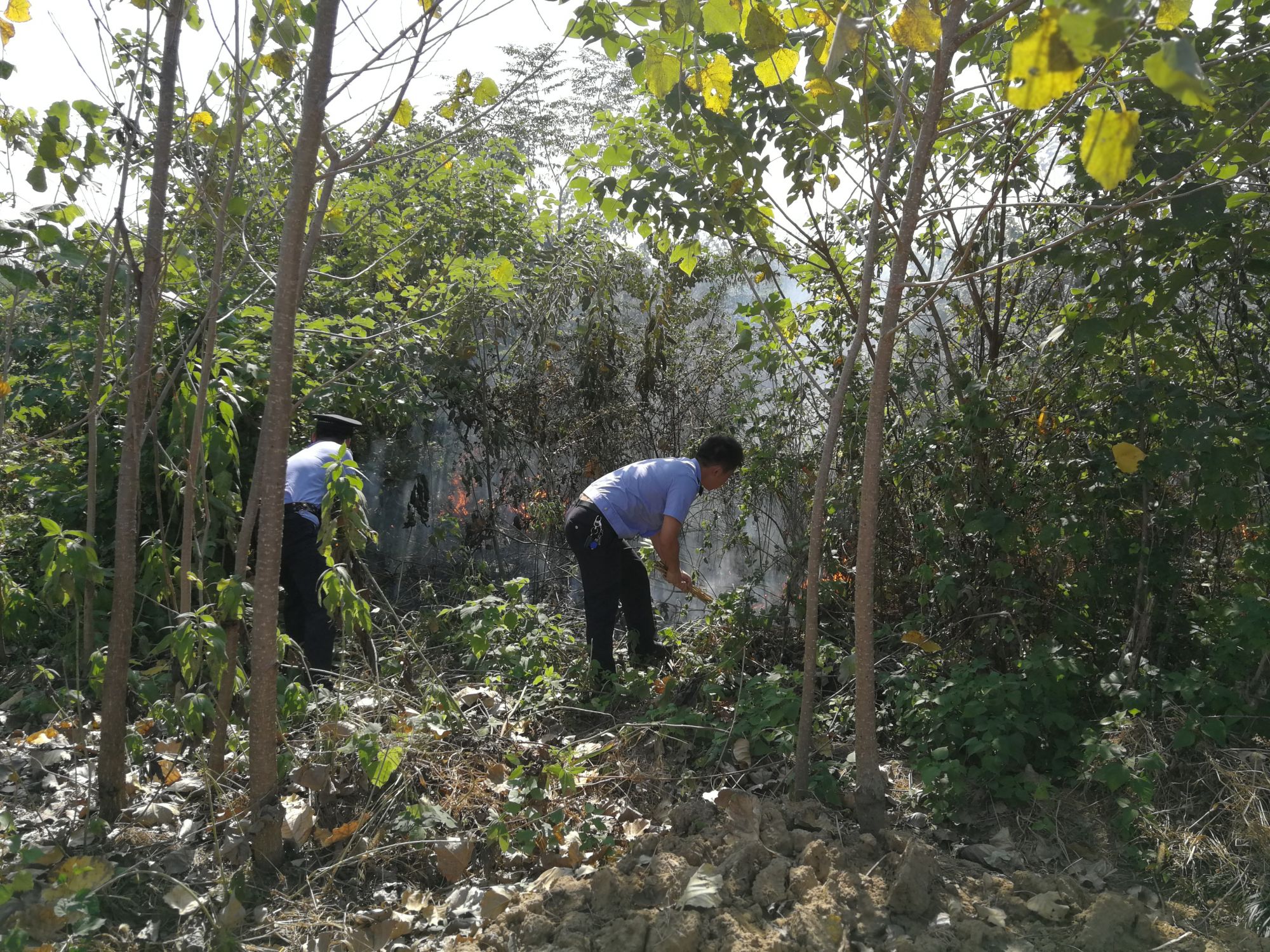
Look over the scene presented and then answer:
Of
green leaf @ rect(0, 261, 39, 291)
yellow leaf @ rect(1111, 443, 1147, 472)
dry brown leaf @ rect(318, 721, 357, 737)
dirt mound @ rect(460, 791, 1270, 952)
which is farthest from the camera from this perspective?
yellow leaf @ rect(1111, 443, 1147, 472)

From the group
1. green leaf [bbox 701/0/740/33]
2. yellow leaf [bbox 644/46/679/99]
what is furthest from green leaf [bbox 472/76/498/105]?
green leaf [bbox 701/0/740/33]

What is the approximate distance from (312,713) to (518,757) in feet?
2.68

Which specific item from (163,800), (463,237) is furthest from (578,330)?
(163,800)

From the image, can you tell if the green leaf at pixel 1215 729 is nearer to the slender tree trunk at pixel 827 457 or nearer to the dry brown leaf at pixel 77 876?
the slender tree trunk at pixel 827 457

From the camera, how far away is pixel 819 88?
2.82 metres

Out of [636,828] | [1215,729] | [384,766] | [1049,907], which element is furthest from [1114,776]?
[384,766]

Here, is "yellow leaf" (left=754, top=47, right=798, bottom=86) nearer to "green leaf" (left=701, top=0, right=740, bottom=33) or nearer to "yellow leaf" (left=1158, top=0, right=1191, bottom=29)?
"green leaf" (left=701, top=0, right=740, bottom=33)

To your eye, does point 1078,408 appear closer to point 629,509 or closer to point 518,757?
point 629,509

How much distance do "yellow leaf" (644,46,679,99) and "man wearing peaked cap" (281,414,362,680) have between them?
7.59 ft

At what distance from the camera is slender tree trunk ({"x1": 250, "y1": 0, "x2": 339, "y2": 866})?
8.57ft

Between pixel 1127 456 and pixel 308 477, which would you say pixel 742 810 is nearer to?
pixel 1127 456

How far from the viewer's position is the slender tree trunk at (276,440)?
2.61 metres

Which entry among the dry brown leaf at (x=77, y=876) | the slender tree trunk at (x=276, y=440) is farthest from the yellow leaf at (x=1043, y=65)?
the dry brown leaf at (x=77, y=876)

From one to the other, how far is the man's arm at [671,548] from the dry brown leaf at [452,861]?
2.09m
